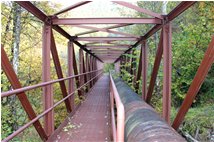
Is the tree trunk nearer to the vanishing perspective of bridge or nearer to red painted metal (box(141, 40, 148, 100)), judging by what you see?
the vanishing perspective of bridge

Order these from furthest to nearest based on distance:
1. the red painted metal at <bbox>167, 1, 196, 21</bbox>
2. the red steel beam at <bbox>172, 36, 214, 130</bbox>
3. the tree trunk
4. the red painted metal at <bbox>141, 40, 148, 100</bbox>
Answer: the tree trunk
the red painted metal at <bbox>141, 40, 148, 100</bbox>
the red painted metal at <bbox>167, 1, 196, 21</bbox>
the red steel beam at <bbox>172, 36, 214, 130</bbox>

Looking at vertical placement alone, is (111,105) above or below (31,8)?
below

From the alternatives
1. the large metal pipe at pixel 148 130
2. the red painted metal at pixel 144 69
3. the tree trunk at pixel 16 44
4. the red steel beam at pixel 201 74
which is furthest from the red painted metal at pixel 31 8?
the red painted metal at pixel 144 69

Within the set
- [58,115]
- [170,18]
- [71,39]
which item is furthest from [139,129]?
[58,115]

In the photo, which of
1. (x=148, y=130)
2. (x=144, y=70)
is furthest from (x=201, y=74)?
(x=144, y=70)

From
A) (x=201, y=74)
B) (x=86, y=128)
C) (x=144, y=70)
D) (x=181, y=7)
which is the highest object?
(x=181, y=7)

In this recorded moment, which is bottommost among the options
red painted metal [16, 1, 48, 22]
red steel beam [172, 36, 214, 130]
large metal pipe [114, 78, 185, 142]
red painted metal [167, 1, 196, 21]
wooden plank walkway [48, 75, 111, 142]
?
wooden plank walkway [48, 75, 111, 142]

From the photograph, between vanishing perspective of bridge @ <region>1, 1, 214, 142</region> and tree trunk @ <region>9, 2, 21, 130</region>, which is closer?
vanishing perspective of bridge @ <region>1, 1, 214, 142</region>

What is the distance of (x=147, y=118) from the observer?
392 cm

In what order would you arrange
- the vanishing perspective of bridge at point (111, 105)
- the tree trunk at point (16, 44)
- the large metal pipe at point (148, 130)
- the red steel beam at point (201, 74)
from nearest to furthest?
1. the large metal pipe at point (148, 130)
2. the vanishing perspective of bridge at point (111, 105)
3. the red steel beam at point (201, 74)
4. the tree trunk at point (16, 44)

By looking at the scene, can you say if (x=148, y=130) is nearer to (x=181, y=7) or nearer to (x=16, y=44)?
(x=181, y=7)

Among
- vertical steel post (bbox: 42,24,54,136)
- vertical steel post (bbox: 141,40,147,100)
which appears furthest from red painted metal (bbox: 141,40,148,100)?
vertical steel post (bbox: 42,24,54,136)

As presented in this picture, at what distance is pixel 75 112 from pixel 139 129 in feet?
15.8

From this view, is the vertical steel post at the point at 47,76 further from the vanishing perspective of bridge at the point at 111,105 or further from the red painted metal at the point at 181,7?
the red painted metal at the point at 181,7
